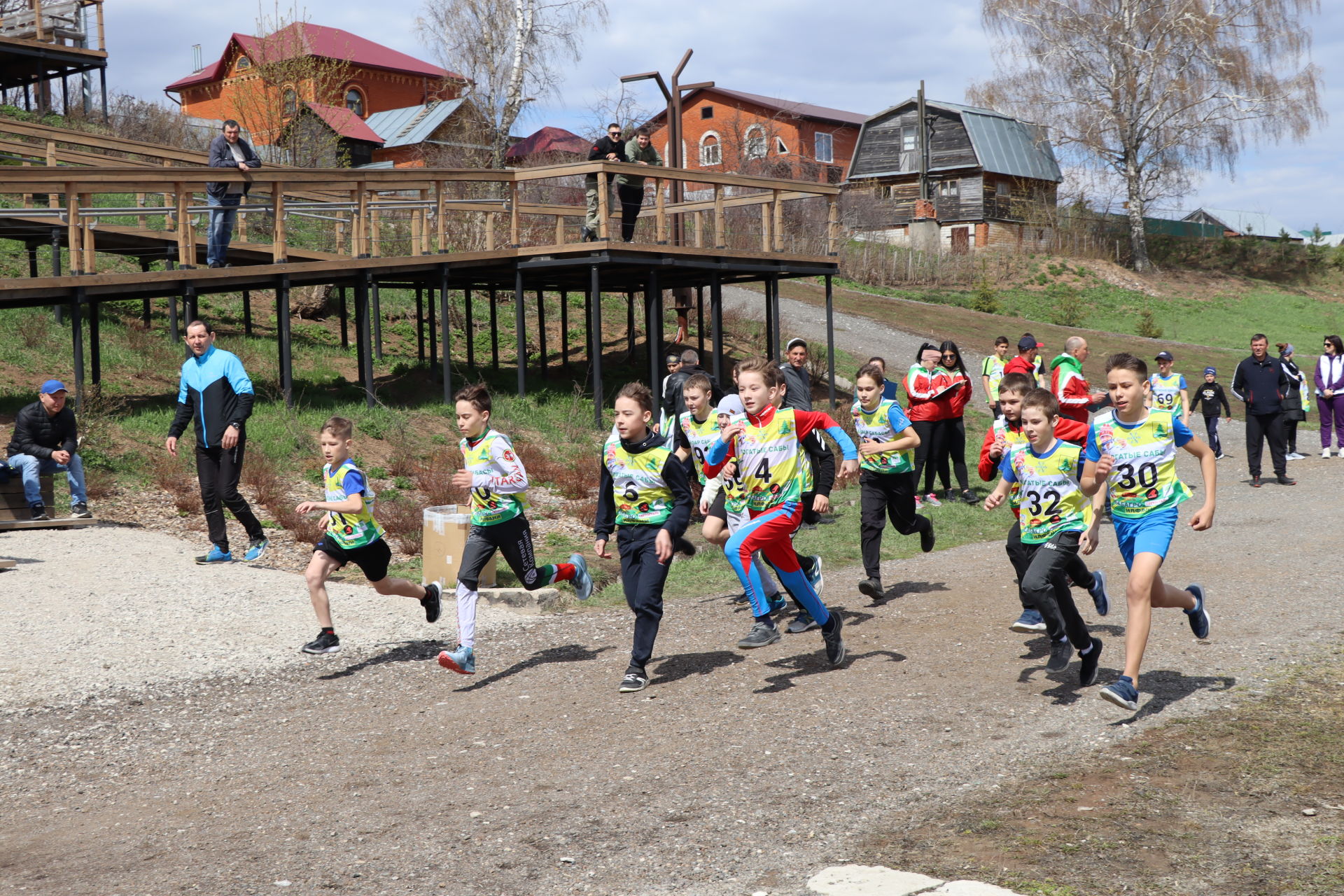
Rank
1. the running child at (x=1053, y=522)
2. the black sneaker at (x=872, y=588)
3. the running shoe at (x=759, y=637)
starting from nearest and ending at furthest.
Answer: the running child at (x=1053, y=522) < the running shoe at (x=759, y=637) < the black sneaker at (x=872, y=588)

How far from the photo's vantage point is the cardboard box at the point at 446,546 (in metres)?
9.84

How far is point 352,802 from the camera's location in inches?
203

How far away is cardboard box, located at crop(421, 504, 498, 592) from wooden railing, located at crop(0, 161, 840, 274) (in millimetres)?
6663

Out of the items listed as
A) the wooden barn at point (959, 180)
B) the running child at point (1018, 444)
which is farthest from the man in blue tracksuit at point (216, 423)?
the wooden barn at point (959, 180)

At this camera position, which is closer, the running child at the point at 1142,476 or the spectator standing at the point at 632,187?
the running child at the point at 1142,476

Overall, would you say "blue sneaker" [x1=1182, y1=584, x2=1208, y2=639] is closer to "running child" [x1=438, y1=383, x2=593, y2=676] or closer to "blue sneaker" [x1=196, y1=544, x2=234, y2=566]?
"running child" [x1=438, y1=383, x2=593, y2=676]

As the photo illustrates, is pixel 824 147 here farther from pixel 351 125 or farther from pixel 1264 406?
pixel 1264 406

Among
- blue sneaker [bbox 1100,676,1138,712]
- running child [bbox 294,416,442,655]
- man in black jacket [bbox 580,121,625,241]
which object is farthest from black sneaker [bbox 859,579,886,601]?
man in black jacket [bbox 580,121,625,241]

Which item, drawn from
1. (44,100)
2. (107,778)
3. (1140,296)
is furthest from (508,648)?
(1140,296)

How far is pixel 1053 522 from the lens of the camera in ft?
21.8

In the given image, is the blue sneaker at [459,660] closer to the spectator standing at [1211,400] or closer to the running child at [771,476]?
the running child at [771,476]

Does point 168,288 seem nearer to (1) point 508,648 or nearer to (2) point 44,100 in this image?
(1) point 508,648

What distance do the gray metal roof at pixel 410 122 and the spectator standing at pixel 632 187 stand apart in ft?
117

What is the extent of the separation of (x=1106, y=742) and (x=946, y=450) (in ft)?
28.6
